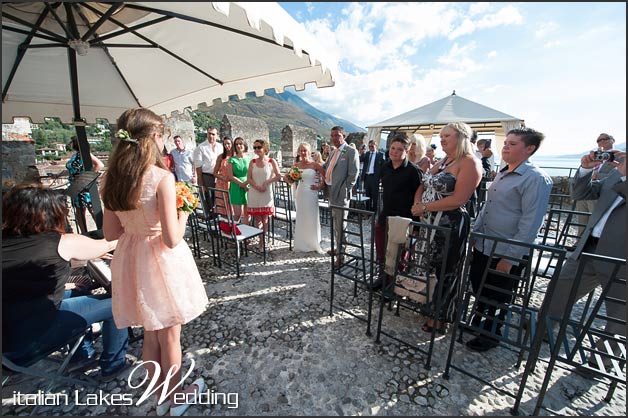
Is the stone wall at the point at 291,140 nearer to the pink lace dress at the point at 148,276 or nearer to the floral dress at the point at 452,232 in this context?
the floral dress at the point at 452,232

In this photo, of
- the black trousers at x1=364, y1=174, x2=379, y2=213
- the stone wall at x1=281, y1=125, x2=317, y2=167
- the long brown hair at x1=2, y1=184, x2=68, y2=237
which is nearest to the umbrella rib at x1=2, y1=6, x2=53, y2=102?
the long brown hair at x1=2, y1=184, x2=68, y2=237

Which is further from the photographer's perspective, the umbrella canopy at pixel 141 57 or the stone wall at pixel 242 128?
the stone wall at pixel 242 128

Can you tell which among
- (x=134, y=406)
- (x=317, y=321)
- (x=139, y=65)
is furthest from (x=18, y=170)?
(x=317, y=321)

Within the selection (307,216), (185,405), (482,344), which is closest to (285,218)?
(307,216)

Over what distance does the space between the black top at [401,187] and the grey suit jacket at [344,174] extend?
0.94m

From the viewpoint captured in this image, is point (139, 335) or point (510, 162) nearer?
point (510, 162)

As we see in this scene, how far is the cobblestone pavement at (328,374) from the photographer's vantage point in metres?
1.93

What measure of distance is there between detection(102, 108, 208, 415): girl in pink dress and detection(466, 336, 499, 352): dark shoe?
2546 millimetres

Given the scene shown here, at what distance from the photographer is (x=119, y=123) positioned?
1533mm

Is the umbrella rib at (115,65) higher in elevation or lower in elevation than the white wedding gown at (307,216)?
higher

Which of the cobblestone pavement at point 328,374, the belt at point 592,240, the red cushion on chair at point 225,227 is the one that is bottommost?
the cobblestone pavement at point 328,374

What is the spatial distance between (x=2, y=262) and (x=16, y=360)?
75cm

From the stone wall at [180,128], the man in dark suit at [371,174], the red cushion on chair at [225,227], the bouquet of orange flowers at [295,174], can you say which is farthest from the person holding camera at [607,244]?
the stone wall at [180,128]

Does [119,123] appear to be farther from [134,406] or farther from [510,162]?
[510,162]
